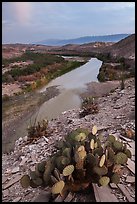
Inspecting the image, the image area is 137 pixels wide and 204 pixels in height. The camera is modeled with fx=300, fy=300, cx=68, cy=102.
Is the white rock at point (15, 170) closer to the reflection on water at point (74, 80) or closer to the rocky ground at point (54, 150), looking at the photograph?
the rocky ground at point (54, 150)

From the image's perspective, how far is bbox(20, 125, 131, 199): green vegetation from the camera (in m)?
3.93

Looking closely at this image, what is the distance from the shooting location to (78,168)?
4031 mm

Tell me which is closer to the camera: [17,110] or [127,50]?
[17,110]

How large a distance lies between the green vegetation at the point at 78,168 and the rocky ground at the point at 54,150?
0.63 feet

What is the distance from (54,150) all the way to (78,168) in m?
2.64

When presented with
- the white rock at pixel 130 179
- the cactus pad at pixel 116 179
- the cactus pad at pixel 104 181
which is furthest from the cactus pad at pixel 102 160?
the white rock at pixel 130 179

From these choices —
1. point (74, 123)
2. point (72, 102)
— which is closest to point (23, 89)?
point (72, 102)

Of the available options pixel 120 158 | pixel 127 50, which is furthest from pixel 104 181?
pixel 127 50

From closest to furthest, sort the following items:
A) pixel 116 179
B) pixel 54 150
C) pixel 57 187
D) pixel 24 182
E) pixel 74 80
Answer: pixel 57 187 < pixel 116 179 < pixel 24 182 < pixel 54 150 < pixel 74 80

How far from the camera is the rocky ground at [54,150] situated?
4260mm

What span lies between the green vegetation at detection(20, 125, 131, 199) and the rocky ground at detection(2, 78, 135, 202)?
0.63 ft

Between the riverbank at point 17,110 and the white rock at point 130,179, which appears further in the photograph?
the riverbank at point 17,110

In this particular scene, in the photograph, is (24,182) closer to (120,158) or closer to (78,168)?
(78,168)

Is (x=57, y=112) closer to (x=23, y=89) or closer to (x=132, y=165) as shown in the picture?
(x=23, y=89)
